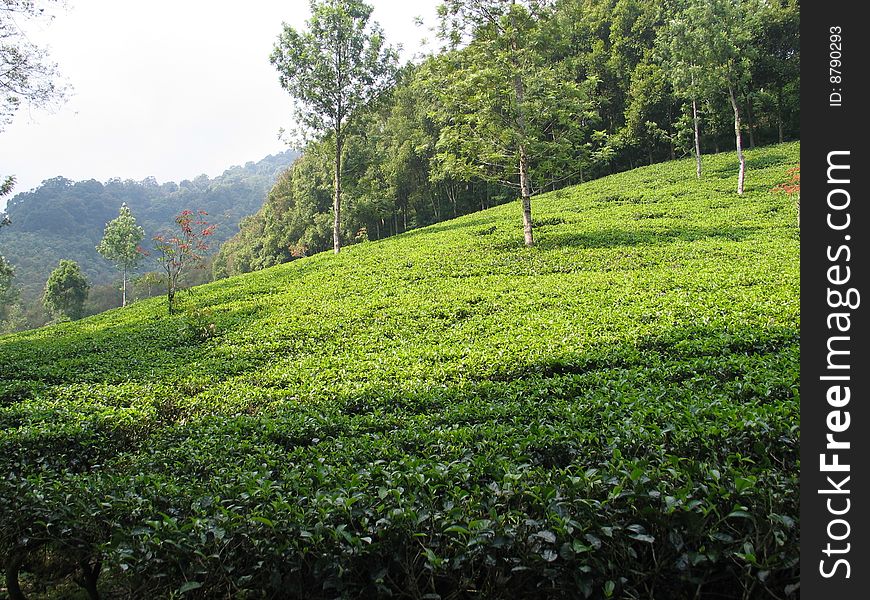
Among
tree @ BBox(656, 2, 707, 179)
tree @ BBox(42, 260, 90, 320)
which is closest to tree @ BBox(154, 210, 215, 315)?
tree @ BBox(656, 2, 707, 179)

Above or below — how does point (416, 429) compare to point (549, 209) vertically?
below

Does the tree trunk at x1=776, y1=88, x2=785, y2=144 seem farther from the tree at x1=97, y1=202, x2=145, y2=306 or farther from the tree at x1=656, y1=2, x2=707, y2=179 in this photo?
the tree at x1=97, y1=202, x2=145, y2=306

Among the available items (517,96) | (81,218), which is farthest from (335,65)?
(81,218)

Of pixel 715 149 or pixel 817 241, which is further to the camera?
pixel 715 149

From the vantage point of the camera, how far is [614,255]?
14742 mm

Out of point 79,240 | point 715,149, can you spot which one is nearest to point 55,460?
point 715,149

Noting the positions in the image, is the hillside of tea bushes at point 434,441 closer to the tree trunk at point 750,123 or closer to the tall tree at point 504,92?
the tall tree at point 504,92

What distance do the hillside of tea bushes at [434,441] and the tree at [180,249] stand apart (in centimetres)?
142

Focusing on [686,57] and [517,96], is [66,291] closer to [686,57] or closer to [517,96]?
[517,96]

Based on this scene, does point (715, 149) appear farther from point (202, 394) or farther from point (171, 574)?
point (171, 574)

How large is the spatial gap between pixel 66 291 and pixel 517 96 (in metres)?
48.6

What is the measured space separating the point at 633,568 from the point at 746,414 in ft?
7.20

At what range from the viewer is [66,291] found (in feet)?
150

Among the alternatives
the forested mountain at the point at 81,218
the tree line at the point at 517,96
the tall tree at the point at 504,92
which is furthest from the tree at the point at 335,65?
the forested mountain at the point at 81,218
